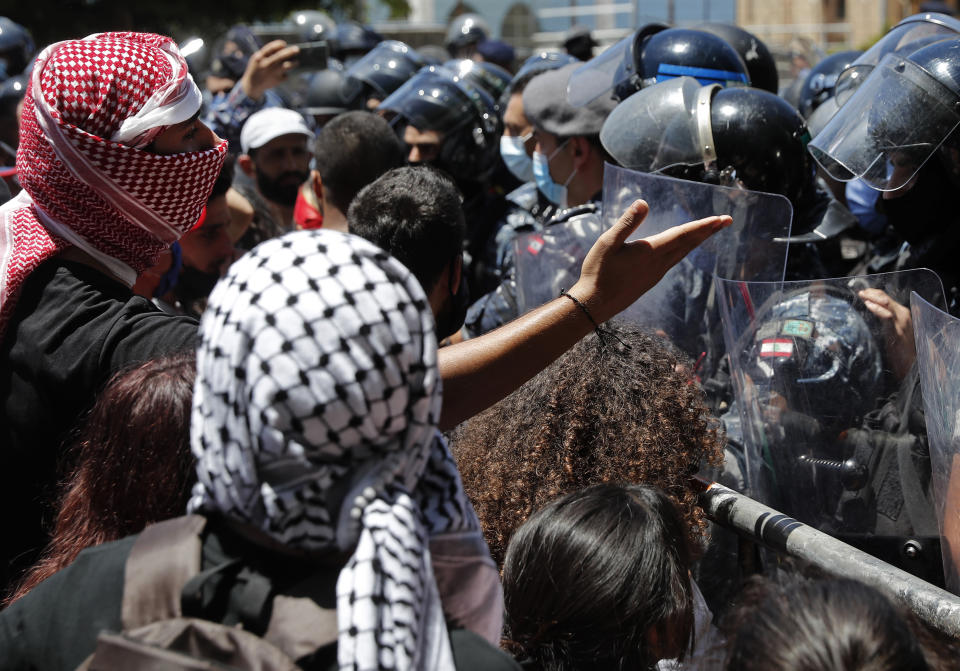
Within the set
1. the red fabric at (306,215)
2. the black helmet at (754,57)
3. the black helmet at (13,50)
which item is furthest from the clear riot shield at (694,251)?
the black helmet at (13,50)

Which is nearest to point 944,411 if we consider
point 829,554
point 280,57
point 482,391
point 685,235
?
point 829,554

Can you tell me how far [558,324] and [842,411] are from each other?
2.61 ft

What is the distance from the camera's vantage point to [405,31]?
2047 cm

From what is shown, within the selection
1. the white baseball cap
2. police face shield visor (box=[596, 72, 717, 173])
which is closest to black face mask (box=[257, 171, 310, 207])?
the white baseball cap

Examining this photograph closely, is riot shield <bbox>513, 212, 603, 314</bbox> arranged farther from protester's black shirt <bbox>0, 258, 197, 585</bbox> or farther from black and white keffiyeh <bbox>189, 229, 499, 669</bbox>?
black and white keffiyeh <bbox>189, 229, 499, 669</bbox>

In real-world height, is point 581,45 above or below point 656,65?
below

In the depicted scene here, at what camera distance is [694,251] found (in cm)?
293

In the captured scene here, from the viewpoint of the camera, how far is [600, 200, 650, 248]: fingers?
6.06 ft

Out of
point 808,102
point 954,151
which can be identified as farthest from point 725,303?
point 808,102

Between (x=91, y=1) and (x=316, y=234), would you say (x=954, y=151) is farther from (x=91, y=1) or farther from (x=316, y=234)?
(x=91, y=1)

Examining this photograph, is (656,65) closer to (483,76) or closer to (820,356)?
(820,356)

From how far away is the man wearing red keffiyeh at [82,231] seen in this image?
1.87m

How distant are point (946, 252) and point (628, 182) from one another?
1301 mm

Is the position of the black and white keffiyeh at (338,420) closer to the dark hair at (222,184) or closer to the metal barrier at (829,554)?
the metal barrier at (829,554)
